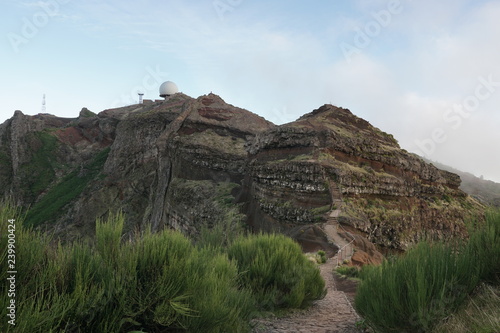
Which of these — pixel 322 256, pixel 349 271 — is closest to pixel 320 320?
pixel 349 271

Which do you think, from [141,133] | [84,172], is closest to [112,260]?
[141,133]

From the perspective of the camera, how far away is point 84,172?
5953cm

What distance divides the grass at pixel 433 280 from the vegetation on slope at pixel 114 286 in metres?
2.15

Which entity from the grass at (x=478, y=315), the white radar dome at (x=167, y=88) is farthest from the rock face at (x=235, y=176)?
the white radar dome at (x=167, y=88)

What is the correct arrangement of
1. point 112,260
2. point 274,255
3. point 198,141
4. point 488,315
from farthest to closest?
point 198,141
point 274,255
point 112,260
point 488,315

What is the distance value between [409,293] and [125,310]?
11.2 ft

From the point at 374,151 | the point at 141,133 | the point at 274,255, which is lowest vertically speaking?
the point at 274,255

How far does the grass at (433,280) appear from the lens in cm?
420

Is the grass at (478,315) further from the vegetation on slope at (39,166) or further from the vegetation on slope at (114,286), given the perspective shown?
the vegetation on slope at (39,166)

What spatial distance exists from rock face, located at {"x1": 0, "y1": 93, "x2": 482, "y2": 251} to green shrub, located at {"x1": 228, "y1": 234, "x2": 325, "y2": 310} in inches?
121

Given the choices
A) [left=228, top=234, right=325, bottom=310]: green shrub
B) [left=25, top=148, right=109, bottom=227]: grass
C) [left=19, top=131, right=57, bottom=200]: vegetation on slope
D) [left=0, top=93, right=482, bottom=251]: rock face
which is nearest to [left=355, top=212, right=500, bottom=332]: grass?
[left=0, top=93, right=482, bottom=251]: rock face

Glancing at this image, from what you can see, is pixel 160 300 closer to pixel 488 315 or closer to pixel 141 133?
pixel 488 315

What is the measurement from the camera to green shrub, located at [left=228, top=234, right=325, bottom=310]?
720cm

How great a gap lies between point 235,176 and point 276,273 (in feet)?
92.2
